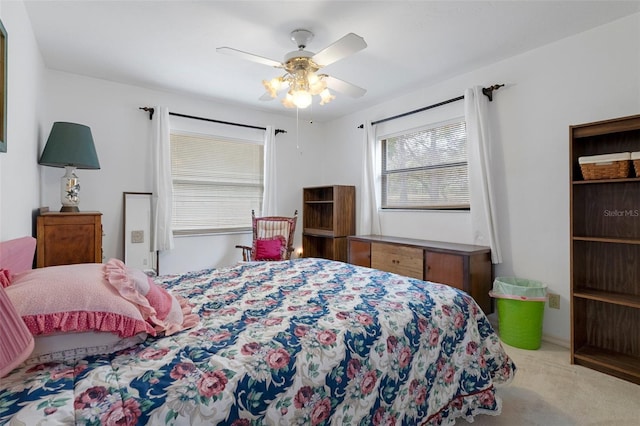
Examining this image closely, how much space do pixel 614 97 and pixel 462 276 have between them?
1709mm

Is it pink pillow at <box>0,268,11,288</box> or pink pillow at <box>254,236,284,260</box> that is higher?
pink pillow at <box>0,268,11,288</box>

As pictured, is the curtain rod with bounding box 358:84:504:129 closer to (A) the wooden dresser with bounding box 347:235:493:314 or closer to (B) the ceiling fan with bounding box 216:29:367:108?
(B) the ceiling fan with bounding box 216:29:367:108

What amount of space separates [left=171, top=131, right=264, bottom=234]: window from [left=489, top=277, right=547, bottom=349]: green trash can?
10.00 ft

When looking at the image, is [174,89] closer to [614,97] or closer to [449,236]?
[449,236]

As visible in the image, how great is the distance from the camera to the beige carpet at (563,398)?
172 cm

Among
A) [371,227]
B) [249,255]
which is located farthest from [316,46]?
[249,255]

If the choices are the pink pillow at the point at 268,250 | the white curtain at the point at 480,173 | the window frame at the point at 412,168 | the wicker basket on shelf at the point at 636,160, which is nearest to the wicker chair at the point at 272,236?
the pink pillow at the point at 268,250

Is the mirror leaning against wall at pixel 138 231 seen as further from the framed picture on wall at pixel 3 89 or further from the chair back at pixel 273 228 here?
the framed picture on wall at pixel 3 89

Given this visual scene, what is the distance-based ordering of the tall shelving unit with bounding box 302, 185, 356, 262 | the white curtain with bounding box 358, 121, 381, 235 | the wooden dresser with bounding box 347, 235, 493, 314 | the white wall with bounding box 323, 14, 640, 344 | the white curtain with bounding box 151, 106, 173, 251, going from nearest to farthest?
the white wall with bounding box 323, 14, 640, 344
the wooden dresser with bounding box 347, 235, 493, 314
the white curtain with bounding box 151, 106, 173, 251
the white curtain with bounding box 358, 121, 381, 235
the tall shelving unit with bounding box 302, 185, 356, 262

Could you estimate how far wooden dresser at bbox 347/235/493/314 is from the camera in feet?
9.12

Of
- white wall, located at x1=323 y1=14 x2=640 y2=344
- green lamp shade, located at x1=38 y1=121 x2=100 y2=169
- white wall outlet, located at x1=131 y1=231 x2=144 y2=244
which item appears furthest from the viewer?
white wall outlet, located at x1=131 y1=231 x2=144 y2=244

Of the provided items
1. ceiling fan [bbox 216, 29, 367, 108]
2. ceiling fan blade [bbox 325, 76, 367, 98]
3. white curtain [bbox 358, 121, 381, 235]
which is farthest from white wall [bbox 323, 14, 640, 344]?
ceiling fan [bbox 216, 29, 367, 108]

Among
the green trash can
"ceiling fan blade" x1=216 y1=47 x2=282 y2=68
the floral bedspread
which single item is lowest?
the green trash can

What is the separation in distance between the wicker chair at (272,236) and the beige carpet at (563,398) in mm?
2565
